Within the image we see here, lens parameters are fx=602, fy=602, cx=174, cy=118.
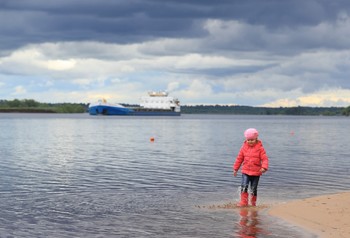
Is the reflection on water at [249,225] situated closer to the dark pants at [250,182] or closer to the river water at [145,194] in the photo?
the river water at [145,194]

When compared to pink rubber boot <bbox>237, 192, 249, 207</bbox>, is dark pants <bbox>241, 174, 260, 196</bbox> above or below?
above

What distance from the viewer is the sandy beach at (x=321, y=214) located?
585 inches

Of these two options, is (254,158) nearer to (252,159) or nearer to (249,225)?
(252,159)

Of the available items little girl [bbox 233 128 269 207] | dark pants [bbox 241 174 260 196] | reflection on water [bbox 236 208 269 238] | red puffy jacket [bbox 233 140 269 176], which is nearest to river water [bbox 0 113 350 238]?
reflection on water [bbox 236 208 269 238]

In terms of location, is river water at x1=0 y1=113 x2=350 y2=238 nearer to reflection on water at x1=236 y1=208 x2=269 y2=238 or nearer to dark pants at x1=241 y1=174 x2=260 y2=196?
reflection on water at x1=236 y1=208 x2=269 y2=238

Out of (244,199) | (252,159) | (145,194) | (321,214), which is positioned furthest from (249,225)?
(145,194)

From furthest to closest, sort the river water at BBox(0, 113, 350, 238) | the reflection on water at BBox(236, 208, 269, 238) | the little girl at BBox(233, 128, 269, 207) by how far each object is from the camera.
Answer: the little girl at BBox(233, 128, 269, 207), the river water at BBox(0, 113, 350, 238), the reflection on water at BBox(236, 208, 269, 238)

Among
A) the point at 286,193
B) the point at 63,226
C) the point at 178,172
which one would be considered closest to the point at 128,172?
the point at 178,172

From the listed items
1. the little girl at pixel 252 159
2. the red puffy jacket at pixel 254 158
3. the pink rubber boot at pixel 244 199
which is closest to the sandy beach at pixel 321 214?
the pink rubber boot at pixel 244 199

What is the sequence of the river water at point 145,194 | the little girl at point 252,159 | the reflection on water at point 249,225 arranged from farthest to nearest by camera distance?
the little girl at point 252,159 → the river water at point 145,194 → the reflection on water at point 249,225

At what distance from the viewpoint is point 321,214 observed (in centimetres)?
1675

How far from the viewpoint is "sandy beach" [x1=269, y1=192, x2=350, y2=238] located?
14.8 m

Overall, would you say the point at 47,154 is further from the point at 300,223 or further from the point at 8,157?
the point at 300,223

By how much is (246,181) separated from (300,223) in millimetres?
3073
